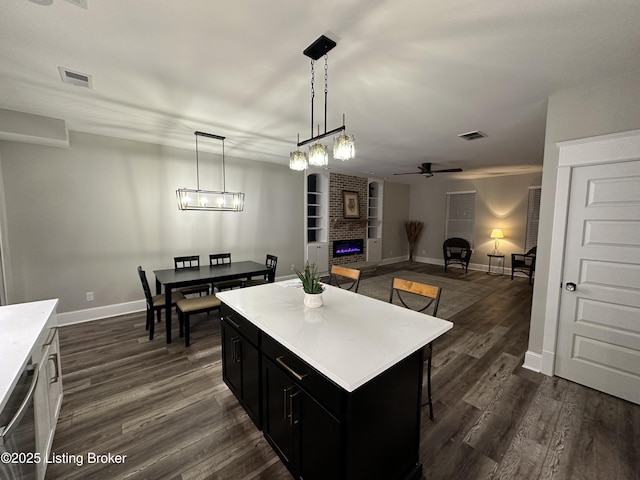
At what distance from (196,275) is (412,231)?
736 centimetres

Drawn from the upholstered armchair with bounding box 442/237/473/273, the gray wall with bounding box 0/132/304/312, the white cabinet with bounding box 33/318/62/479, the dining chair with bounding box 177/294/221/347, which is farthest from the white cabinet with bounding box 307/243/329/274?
the white cabinet with bounding box 33/318/62/479

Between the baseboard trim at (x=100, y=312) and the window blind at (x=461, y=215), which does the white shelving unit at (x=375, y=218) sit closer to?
the window blind at (x=461, y=215)

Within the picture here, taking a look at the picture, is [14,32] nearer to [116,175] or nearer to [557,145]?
[116,175]

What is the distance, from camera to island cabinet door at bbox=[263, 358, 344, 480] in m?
1.20

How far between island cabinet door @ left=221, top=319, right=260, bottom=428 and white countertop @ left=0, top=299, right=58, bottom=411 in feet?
3.60

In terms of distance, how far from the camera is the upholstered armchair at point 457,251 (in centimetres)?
740

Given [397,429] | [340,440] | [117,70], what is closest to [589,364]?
[397,429]

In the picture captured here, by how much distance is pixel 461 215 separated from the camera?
26.2ft

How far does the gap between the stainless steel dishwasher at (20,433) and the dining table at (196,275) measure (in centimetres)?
183

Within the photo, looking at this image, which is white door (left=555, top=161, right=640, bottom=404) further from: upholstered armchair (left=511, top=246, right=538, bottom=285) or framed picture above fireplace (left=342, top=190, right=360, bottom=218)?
framed picture above fireplace (left=342, top=190, right=360, bottom=218)

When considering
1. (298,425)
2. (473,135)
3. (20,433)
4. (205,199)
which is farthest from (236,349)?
(473,135)

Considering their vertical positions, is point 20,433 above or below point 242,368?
above

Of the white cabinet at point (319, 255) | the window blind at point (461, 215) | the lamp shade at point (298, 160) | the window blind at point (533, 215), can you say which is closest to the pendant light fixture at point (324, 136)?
the lamp shade at point (298, 160)

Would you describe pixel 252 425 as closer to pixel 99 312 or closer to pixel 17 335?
pixel 17 335
